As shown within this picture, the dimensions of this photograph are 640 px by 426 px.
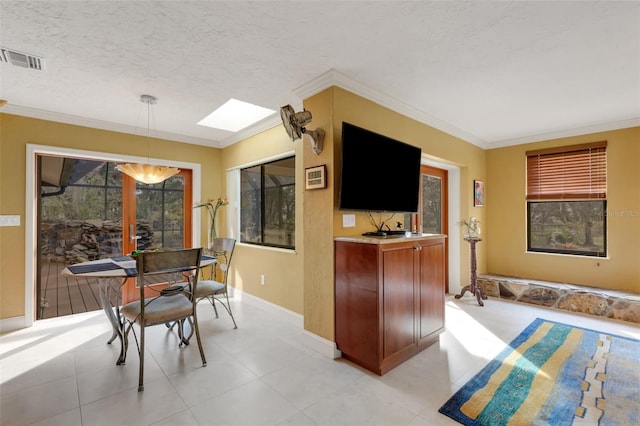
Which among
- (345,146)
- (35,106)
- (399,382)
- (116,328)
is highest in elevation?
(35,106)

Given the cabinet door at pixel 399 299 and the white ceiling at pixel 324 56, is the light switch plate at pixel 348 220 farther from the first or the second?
the white ceiling at pixel 324 56

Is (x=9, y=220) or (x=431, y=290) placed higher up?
(x=9, y=220)

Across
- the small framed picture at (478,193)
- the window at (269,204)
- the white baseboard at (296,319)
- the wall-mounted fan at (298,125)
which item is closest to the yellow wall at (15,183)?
the window at (269,204)

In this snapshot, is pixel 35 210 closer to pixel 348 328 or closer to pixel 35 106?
pixel 35 106

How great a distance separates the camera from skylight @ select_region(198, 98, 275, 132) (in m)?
3.58

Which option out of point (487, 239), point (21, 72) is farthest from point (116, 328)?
point (487, 239)

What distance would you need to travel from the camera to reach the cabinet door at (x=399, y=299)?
90.1 inches

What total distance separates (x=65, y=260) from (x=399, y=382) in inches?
203

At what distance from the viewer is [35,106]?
10.3 ft

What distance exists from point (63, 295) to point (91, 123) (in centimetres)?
253

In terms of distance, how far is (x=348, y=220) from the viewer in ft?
8.76

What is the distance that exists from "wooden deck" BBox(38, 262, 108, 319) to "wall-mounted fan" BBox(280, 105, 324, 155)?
3.16m

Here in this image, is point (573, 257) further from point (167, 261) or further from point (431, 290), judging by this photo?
point (167, 261)

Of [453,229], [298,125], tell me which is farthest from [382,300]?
[453,229]
